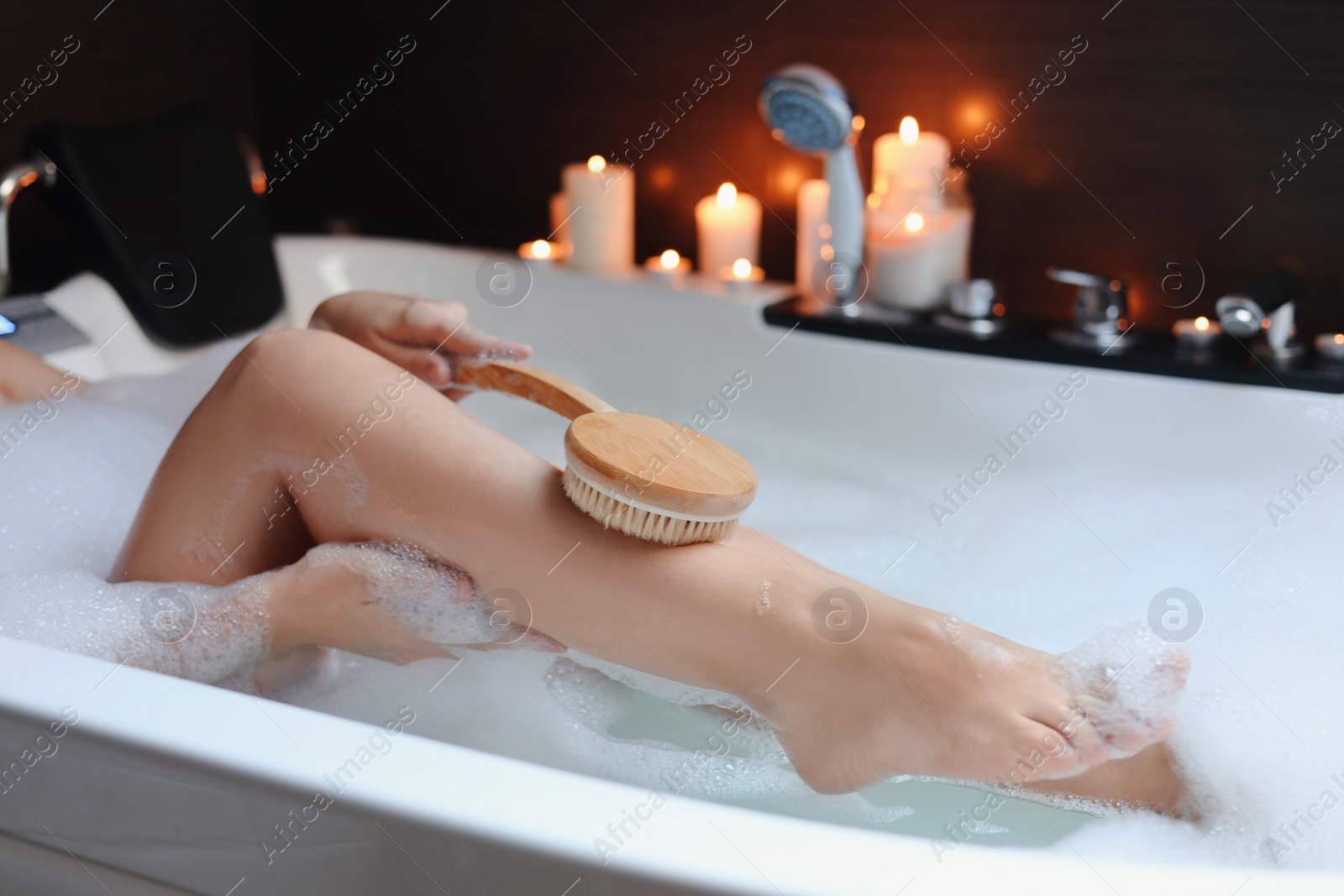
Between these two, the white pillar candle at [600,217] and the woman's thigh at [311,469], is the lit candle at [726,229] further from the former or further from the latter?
the woman's thigh at [311,469]

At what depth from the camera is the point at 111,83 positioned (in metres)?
1.75

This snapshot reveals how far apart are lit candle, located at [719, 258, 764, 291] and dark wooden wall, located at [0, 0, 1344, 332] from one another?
0.10 metres

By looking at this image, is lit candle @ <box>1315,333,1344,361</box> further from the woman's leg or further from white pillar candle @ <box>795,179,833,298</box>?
the woman's leg

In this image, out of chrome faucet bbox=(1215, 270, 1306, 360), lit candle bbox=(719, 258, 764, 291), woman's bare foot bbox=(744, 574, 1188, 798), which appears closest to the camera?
woman's bare foot bbox=(744, 574, 1188, 798)

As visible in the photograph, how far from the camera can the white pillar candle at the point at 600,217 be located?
1635 mm

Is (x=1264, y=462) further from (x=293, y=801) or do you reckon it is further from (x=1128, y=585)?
(x=293, y=801)

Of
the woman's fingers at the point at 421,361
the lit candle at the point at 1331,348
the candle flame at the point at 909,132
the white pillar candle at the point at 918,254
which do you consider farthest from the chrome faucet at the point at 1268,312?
the woman's fingers at the point at 421,361

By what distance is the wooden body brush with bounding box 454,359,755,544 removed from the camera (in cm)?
73

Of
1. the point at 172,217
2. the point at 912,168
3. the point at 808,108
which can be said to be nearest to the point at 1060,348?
the point at 912,168

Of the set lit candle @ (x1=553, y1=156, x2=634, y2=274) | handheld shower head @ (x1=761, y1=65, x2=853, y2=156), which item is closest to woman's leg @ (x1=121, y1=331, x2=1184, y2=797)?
handheld shower head @ (x1=761, y1=65, x2=853, y2=156)

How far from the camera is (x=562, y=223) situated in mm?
1729

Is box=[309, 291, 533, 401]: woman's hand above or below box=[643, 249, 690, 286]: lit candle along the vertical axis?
above

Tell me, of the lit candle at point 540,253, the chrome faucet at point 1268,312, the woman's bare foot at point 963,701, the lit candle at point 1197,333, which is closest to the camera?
the woman's bare foot at point 963,701

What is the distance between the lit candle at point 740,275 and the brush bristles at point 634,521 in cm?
83
